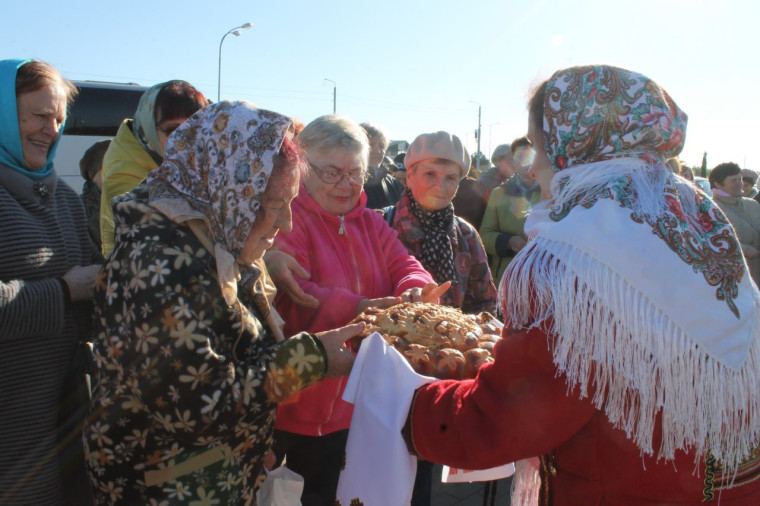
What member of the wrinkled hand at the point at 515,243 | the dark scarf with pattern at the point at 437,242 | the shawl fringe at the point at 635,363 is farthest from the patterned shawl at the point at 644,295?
the wrinkled hand at the point at 515,243

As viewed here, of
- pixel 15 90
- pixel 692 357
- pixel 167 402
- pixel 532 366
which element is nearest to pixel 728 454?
pixel 692 357

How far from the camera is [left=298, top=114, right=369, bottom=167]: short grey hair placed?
7.86ft

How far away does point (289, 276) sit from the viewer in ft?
7.19

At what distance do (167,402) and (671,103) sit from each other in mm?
1580

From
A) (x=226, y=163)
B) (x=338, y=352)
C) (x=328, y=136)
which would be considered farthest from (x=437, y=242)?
(x=226, y=163)

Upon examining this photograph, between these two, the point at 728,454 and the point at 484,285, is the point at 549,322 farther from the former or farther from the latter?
the point at 484,285

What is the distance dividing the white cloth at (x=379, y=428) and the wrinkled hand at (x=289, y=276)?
1.56 ft

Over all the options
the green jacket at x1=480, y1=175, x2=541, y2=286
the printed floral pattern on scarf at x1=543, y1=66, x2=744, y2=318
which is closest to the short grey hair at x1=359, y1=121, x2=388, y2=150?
the green jacket at x1=480, y1=175, x2=541, y2=286

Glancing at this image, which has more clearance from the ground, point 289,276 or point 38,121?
point 38,121

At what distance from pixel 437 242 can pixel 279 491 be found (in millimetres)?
1596

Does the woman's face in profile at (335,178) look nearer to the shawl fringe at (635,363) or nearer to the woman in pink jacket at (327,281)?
the woman in pink jacket at (327,281)

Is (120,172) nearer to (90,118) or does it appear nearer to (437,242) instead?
(437,242)

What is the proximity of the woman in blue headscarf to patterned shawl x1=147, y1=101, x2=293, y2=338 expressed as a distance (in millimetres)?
583

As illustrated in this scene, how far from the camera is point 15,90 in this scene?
1.99 meters
